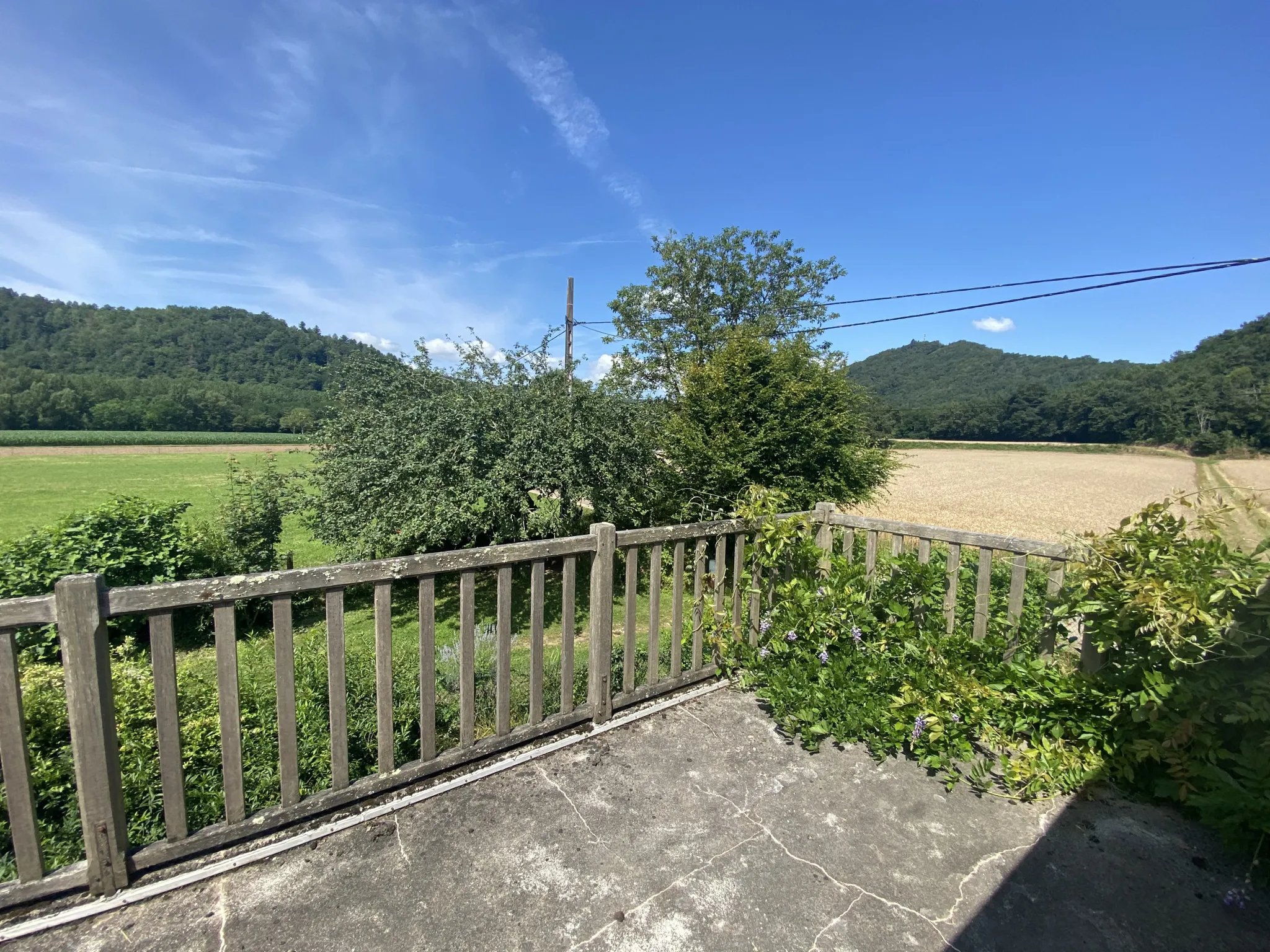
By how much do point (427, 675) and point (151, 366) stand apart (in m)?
84.0

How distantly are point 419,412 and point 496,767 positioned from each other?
3705mm

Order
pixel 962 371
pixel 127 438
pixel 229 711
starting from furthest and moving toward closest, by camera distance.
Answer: pixel 962 371 → pixel 127 438 → pixel 229 711

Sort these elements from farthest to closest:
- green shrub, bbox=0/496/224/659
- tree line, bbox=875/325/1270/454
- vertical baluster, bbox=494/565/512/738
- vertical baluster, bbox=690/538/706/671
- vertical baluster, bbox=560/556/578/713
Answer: tree line, bbox=875/325/1270/454, green shrub, bbox=0/496/224/659, vertical baluster, bbox=690/538/706/671, vertical baluster, bbox=560/556/578/713, vertical baluster, bbox=494/565/512/738

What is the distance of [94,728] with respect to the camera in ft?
5.01

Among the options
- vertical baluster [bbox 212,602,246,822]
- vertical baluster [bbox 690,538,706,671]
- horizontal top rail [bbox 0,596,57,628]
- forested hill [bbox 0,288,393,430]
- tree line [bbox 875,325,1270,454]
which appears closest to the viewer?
horizontal top rail [bbox 0,596,57,628]

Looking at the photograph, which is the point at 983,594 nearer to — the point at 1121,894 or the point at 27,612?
the point at 1121,894

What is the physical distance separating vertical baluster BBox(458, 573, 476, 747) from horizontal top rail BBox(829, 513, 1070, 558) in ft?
7.51

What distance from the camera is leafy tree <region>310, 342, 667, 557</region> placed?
16.5 ft

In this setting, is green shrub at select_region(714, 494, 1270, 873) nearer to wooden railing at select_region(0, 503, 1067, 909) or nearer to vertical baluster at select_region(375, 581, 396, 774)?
wooden railing at select_region(0, 503, 1067, 909)

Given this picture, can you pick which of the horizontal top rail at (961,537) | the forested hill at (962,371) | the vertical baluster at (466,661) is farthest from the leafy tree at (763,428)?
the forested hill at (962,371)

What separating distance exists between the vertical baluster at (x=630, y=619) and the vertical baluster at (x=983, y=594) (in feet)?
5.85

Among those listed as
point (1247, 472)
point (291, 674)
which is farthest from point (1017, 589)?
point (1247, 472)

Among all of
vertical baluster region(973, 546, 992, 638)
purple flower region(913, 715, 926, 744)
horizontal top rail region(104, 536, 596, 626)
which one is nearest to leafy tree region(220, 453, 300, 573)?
horizontal top rail region(104, 536, 596, 626)

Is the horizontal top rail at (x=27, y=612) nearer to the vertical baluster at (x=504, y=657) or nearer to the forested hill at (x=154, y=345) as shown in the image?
the vertical baluster at (x=504, y=657)
